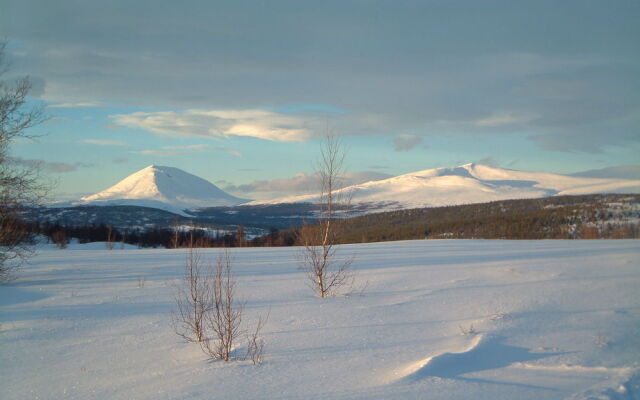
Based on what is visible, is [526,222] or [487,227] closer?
[526,222]

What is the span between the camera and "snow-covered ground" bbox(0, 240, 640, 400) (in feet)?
15.0

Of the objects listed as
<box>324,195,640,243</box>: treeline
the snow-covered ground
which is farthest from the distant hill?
the snow-covered ground

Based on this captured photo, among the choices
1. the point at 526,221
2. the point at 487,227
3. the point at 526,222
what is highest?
the point at 526,221

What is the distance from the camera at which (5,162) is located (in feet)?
36.7

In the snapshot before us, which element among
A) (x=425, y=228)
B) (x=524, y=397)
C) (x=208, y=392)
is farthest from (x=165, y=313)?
(x=425, y=228)

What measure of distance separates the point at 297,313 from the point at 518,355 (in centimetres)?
387

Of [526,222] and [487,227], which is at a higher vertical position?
[526,222]

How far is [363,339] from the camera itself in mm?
6141

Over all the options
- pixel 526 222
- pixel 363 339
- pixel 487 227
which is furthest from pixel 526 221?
pixel 363 339

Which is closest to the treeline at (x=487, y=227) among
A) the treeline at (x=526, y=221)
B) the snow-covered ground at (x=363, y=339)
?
the treeline at (x=526, y=221)

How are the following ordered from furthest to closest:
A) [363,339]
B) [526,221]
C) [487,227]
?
[487,227], [526,221], [363,339]

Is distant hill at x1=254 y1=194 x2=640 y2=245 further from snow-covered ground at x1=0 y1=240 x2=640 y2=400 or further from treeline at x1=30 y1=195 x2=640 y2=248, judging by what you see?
snow-covered ground at x1=0 y1=240 x2=640 y2=400

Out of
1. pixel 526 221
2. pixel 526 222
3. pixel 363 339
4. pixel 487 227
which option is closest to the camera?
pixel 363 339

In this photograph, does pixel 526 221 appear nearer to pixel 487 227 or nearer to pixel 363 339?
pixel 487 227
